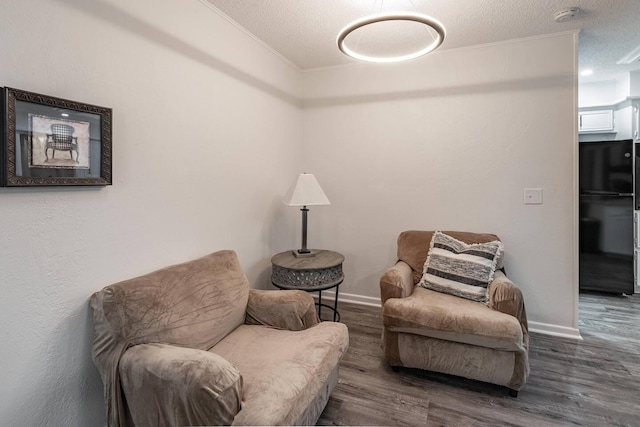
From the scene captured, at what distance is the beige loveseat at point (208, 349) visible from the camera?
1223mm

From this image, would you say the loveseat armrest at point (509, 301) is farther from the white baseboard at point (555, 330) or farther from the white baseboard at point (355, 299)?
the white baseboard at point (355, 299)

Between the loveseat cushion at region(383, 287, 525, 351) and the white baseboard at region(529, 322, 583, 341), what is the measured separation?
101cm

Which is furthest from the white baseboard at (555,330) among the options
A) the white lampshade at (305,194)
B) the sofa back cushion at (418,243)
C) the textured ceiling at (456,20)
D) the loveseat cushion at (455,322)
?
the textured ceiling at (456,20)

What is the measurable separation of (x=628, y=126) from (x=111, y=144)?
5.31m

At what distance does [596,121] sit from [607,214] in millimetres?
1386

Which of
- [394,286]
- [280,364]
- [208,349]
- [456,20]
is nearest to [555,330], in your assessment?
[394,286]

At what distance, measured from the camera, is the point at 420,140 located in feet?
10.2

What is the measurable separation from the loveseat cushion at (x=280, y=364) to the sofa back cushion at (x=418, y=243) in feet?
3.61

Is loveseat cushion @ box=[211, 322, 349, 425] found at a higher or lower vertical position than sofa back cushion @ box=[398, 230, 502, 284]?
lower

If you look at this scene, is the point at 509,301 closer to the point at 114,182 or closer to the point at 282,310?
the point at 282,310

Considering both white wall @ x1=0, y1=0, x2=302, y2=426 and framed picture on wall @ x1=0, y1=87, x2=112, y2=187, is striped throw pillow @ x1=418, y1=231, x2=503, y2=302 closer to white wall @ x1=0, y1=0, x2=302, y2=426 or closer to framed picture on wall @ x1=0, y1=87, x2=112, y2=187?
white wall @ x1=0, y1=0, x2=302, y2=426

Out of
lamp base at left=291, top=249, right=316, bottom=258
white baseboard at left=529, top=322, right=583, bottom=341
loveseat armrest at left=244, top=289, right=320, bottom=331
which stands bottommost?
white baseboard at left=529, top=322, right=583, bottom=341

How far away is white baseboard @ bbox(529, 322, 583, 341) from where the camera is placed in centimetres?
269

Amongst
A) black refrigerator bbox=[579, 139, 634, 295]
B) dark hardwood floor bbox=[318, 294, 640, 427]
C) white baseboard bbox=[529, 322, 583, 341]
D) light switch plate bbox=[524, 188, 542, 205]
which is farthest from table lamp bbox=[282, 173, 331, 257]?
black refrigerator bbox=[579, 139, 634, 295]
